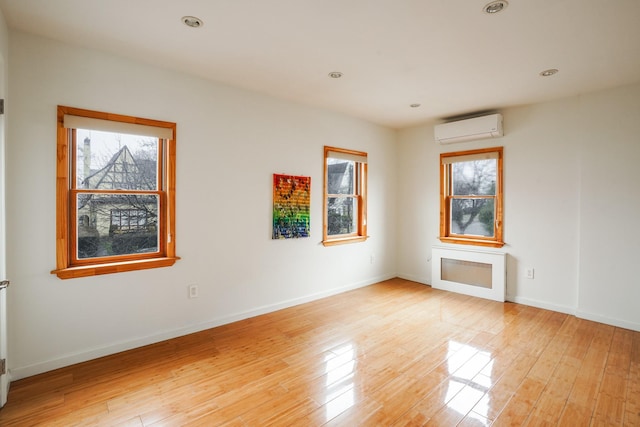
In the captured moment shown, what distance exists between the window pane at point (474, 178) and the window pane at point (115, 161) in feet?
13.5

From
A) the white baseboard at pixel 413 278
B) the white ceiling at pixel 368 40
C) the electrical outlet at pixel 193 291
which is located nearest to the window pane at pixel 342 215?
the white baseboard at pixel 413 278

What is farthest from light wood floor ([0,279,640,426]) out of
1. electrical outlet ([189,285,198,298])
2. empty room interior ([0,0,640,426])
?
electrical outlet ([189,285,198,298])

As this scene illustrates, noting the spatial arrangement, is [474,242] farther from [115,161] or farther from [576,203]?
[115,161]

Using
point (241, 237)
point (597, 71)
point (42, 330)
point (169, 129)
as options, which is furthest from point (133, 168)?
point (597, 71)

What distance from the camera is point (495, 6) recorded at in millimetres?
2117

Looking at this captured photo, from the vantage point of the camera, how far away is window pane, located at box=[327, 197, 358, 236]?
15.6 feet

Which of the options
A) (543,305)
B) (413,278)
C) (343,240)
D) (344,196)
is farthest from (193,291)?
(543,305)

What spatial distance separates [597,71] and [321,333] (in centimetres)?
371

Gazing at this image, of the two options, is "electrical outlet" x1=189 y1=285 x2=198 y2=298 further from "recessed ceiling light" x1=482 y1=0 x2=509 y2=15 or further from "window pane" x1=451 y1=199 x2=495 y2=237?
"window pane" x1=451 y1=199 x2=495 y2=237

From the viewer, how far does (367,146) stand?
511 centimetres

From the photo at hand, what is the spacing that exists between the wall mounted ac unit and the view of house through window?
150 inches

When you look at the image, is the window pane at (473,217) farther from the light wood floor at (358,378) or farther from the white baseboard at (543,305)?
the light wood floor at (358,378)

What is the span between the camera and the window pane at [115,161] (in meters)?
2.78

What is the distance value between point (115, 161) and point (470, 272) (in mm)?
4584
